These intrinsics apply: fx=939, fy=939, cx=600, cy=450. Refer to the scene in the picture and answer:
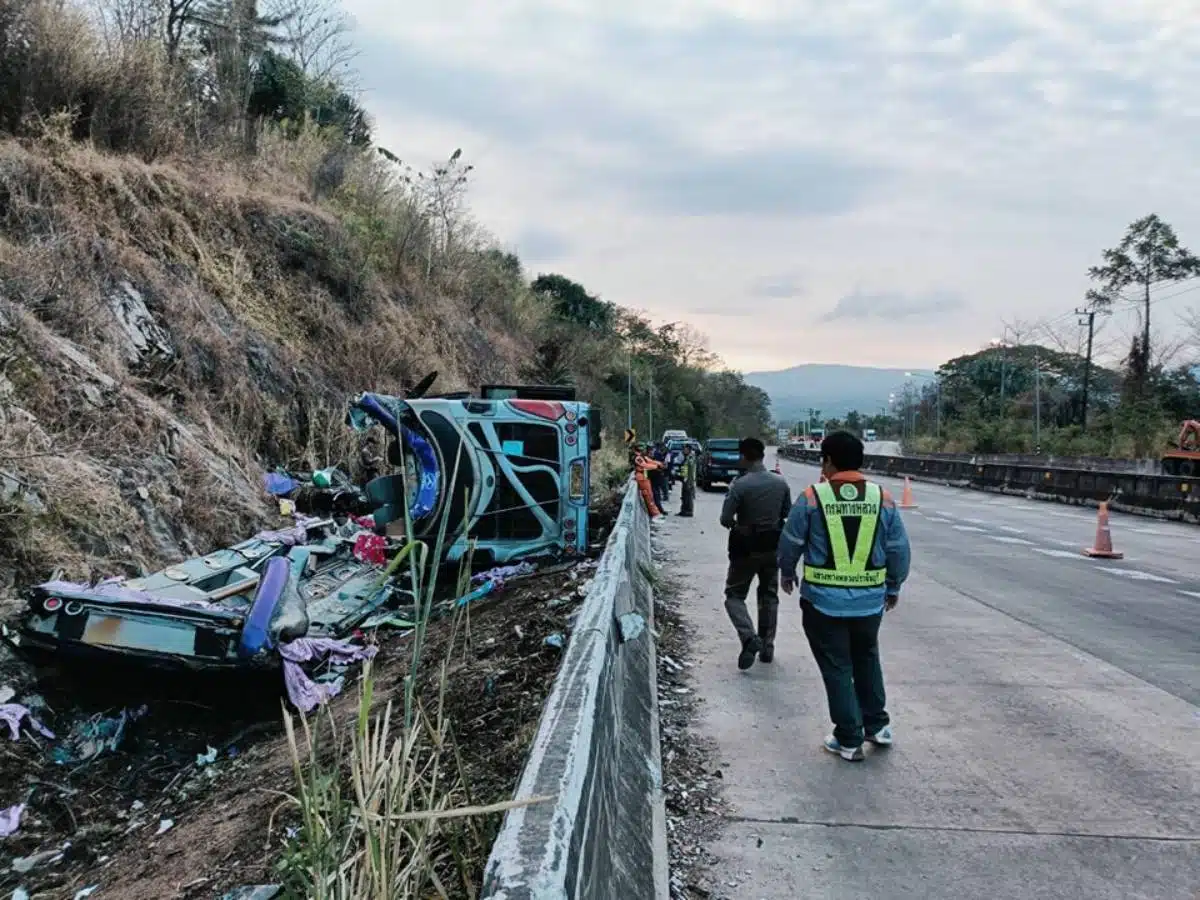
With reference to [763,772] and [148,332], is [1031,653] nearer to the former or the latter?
[763,772]

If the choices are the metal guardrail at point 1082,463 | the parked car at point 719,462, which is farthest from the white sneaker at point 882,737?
the parked car at point 719,462

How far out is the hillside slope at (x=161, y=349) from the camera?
8.12 metres

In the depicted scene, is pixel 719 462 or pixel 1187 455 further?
pixel 719 462

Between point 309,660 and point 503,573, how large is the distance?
341 cm

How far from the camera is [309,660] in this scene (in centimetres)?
705

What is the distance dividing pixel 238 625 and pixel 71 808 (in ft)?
4.52

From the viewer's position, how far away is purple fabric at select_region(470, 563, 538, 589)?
10.0 meters

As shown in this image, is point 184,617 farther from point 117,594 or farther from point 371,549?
point 371,549

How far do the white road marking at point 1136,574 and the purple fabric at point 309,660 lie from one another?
9914mm

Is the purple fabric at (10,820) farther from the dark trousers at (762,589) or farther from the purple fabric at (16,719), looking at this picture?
the dark trousers at (762,589)

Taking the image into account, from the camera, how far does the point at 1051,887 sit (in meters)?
3.69

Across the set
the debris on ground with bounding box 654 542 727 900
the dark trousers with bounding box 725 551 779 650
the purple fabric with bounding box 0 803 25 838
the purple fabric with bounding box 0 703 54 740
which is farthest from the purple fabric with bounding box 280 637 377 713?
the dark trousers with bounding box 725 551 779 650

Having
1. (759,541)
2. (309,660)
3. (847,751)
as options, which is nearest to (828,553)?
(847,751)

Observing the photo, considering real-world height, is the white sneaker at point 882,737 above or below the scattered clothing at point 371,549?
below
